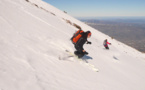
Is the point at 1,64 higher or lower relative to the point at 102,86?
higher

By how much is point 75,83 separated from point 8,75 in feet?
7.23

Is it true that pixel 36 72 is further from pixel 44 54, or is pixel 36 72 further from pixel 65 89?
pixel 44 54

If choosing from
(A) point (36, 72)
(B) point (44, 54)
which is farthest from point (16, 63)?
(B) point (44, 54)

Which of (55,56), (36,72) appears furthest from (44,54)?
(36,72)

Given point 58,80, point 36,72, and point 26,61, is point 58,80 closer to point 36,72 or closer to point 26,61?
point 36,72

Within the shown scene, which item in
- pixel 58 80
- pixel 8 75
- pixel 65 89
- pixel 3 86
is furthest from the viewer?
pixel 58 80

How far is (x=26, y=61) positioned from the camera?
424 centimetres

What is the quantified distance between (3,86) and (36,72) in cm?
123

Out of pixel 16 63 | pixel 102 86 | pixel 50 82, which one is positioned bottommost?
pixel 102 86

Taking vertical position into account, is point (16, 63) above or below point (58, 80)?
above

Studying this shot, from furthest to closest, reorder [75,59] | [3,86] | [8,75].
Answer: [75,59] < [8,75] < [3,86]

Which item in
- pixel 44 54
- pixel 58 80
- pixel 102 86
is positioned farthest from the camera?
pixel 44 54

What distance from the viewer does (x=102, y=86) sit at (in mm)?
4938

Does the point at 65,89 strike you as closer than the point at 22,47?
Yes
